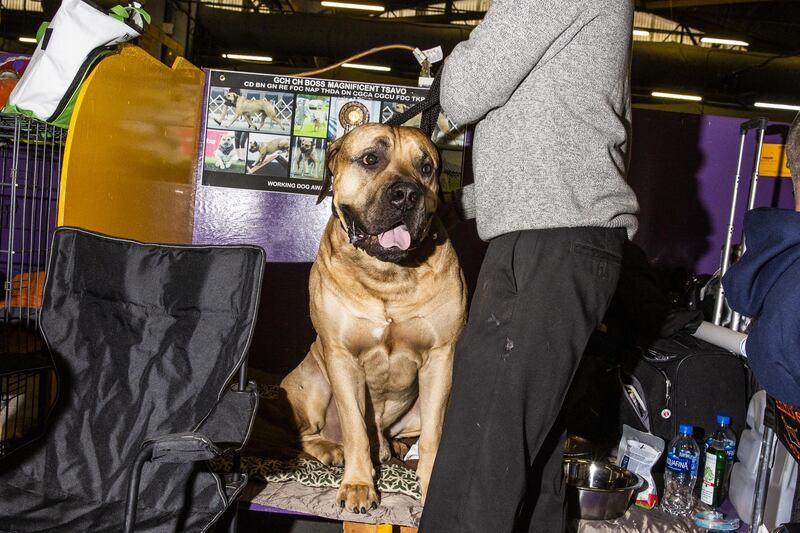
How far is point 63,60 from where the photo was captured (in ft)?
7.18

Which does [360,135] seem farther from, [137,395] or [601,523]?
[601,523]

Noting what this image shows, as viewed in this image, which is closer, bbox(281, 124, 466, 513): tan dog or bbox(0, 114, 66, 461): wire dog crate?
bbox(0, 114, 66, 461): wire dog crate

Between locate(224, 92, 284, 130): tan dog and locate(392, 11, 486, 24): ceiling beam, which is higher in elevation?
locate(392, 11, 486, 24): ceiling beam

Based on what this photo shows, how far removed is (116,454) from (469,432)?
986 millimetres

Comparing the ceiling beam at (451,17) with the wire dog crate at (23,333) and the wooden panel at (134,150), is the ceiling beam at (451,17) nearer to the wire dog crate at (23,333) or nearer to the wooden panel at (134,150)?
the wooden panel at (134,150)

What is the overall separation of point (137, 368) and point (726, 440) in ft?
6.67

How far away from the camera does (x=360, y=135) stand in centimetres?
216

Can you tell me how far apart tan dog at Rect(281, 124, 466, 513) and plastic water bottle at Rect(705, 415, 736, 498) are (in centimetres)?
111

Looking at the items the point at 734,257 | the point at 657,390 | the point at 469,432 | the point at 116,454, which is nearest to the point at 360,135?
the point at 469,432

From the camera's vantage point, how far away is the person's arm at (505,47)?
5.03ft

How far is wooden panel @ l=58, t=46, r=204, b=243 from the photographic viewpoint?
2234 mm

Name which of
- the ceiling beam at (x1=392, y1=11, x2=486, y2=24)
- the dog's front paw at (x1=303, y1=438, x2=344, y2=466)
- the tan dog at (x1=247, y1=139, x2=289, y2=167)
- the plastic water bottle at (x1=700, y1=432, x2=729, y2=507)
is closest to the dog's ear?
the dog's front paw at (x1=303, y1=438, x2=344, y2=466)

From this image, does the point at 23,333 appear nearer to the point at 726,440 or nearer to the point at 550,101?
the point at 550,101

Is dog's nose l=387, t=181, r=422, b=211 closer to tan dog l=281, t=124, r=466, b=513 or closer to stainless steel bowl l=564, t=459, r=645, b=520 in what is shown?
tan dog l=281, t=124, r=466, b=513
